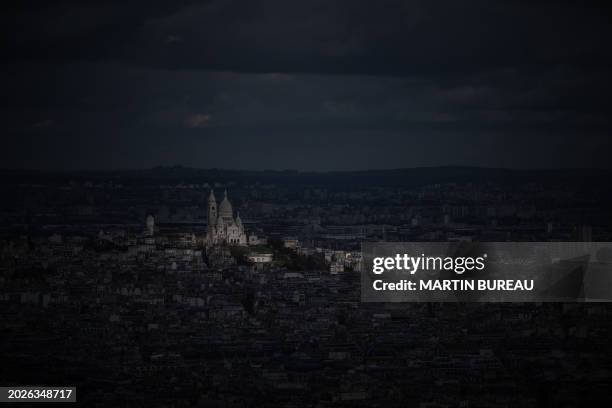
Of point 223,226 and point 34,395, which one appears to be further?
Answer: point 223,226

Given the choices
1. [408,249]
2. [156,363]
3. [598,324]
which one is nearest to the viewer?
[156,363]

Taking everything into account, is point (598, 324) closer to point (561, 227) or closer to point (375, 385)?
point (375, 385)

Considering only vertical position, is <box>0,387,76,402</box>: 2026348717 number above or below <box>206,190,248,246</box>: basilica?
below

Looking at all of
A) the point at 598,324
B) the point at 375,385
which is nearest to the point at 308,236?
the point at 598,324

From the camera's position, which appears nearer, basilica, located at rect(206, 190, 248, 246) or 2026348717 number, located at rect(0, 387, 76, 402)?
2026348717 number, located at rect(0, 387, 76, 402)

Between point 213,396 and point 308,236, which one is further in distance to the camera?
point 308,236

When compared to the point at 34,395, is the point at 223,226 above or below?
above

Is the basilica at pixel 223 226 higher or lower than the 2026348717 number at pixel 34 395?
higher

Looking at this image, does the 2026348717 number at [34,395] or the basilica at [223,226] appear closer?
the 2026348717 number at [34,395]
